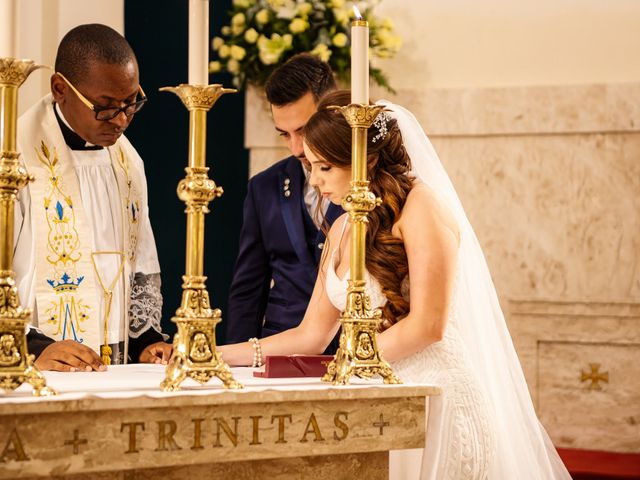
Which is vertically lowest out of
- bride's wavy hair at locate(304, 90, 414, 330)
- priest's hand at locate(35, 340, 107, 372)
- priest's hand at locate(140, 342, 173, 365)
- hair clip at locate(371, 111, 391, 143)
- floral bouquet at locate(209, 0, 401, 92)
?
priest's hand at locate(140, 342, 173, 365)

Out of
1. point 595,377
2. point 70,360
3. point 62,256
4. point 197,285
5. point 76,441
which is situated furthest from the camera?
point 595,377

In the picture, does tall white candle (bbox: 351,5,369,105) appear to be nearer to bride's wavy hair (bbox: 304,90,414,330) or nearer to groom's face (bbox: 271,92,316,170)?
bride's wavy hair (bbox: 304,90,414,330)

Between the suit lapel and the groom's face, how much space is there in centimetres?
22

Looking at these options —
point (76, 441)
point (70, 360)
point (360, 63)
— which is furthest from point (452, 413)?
point (76, 441)

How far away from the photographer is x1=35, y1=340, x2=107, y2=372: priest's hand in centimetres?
270

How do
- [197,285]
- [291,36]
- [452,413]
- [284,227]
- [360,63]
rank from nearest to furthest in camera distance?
[197,285], [360,63], [452,413], [284,227], [291,36]

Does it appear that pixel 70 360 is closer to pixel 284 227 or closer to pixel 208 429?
pixel 208 429

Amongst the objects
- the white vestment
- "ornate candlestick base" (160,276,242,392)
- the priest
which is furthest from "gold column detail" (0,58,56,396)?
the white vestment

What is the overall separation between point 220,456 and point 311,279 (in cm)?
242

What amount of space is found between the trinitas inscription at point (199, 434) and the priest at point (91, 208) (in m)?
1.62

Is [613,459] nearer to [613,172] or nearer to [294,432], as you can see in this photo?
[613,172]

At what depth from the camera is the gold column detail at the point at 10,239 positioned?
1997 mm

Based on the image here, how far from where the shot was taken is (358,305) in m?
2.34

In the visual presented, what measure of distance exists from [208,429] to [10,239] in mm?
545
